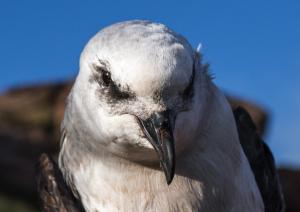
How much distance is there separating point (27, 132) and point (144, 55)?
16489mm

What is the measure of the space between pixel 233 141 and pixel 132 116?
1310mm

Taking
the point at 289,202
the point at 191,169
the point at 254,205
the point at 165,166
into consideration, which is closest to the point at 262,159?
the point at 254,205

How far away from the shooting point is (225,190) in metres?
5.92

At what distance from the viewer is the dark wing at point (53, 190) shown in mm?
6445

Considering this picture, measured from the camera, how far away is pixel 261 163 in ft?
23.3

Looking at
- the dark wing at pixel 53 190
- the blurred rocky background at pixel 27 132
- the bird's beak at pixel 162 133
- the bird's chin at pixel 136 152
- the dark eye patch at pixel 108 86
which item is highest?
the dark eye patch at pixel 108 86

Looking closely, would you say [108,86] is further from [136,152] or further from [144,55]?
[136,152]

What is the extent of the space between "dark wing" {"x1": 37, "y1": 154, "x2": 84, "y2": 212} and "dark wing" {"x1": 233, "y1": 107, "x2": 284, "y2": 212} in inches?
67.8

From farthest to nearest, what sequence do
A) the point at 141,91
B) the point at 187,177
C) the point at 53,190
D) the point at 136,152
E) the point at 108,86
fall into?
1. the point at 53,190
2. the point at 187,177
3. the point at 136,152
4. the point at 108,86
5. the point at 141,91

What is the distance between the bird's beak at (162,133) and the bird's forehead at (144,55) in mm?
196

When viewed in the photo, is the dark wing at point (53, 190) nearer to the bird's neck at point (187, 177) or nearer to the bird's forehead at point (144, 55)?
the bird's neck at point (187, 177)

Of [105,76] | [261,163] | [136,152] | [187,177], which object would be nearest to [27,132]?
[261,163]

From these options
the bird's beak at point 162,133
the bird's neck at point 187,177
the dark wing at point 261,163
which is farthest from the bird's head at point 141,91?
the dark wing at point 261,163

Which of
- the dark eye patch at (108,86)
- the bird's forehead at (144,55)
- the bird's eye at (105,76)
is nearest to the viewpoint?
the bird's forehead at (144,55)
